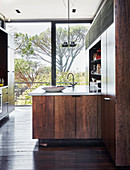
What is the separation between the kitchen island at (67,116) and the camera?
3.01 meters

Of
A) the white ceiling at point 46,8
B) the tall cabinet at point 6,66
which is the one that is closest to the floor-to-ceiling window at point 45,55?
the white ceiling at point 46,8

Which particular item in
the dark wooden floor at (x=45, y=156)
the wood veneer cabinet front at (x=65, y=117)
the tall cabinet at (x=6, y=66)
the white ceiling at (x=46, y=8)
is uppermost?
the white ceiling at (x=46, y=8)

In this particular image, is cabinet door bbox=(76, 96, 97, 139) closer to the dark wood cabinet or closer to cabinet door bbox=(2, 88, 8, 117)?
cabinet door bbox=(2, 88, 8, 117)

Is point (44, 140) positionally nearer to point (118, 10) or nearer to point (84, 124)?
point (84, 124)

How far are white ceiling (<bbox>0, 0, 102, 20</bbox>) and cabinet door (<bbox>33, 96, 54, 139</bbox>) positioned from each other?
9.16 feet

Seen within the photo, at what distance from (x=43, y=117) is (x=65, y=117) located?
347mm

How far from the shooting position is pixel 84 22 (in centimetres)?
607

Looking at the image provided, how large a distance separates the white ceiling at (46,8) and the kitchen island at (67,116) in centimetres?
277

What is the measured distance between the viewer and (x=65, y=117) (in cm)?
301

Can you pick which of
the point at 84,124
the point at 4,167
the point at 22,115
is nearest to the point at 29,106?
the point at 22,115

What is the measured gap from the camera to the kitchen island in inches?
118

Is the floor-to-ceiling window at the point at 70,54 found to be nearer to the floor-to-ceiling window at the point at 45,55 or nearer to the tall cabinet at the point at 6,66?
the floor-to-ceiling window at the point at 45,55

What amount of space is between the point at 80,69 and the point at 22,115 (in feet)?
7.69

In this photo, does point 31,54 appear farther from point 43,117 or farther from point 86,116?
point 86,116
